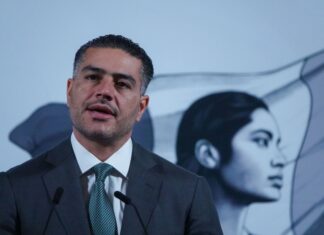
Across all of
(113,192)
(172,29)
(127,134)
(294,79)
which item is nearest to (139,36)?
(172,29)

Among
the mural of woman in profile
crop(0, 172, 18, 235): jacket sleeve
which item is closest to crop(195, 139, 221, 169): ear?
the mural of woman in profile

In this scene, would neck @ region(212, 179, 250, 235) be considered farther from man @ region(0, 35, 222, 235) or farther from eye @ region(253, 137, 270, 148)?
man @ region(0, 35, 222, 235)

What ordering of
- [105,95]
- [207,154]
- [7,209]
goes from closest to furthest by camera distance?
1. [7,209]
2. [105,95]
3. [207,154]

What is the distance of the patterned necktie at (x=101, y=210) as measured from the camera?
112cm

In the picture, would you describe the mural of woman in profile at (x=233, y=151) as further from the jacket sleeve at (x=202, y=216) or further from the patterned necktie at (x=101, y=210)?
the patterned necktie at (x=101, y=210)

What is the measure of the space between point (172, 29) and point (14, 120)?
78cm

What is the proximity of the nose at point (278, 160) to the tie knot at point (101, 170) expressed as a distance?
107cm

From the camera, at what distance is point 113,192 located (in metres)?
1.20

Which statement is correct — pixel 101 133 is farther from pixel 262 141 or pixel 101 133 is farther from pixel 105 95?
pixel 262 141

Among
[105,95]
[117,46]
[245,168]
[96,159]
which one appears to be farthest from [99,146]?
[245,168]

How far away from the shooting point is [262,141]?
83.0 inches

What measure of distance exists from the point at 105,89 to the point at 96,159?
184 millimetres

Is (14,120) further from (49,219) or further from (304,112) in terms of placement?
(304,112)

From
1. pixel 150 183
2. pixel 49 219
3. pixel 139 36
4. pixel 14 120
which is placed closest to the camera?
pixel 49 219
